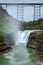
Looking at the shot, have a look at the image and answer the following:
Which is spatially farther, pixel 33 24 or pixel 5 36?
pixel 33 24

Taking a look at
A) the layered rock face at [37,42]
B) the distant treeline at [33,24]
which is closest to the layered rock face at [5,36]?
the layered rock face at [37,42]

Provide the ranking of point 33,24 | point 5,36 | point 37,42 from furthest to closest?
point 33,24 < point 5,36 < point 37,42

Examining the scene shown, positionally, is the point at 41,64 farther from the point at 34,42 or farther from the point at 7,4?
the point at 7,4

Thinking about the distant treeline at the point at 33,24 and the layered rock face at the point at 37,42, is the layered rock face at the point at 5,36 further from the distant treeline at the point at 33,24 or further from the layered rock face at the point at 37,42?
the distant treeline at the point at 33,24

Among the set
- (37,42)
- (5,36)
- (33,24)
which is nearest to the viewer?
(37,42)

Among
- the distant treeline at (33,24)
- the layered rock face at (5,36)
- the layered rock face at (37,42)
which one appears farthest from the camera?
the distant treeline at (33,24)

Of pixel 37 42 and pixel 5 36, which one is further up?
pixel 5 36

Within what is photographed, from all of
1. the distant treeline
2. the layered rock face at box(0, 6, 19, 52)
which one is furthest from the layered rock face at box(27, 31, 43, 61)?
the distant treeline

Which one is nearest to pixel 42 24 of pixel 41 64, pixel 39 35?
pixel 39 35

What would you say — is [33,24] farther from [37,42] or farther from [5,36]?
[37,42]

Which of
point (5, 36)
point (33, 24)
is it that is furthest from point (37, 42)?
point (33, 24)

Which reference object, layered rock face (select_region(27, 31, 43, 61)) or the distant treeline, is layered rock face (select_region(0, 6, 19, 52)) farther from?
the distant treeline
